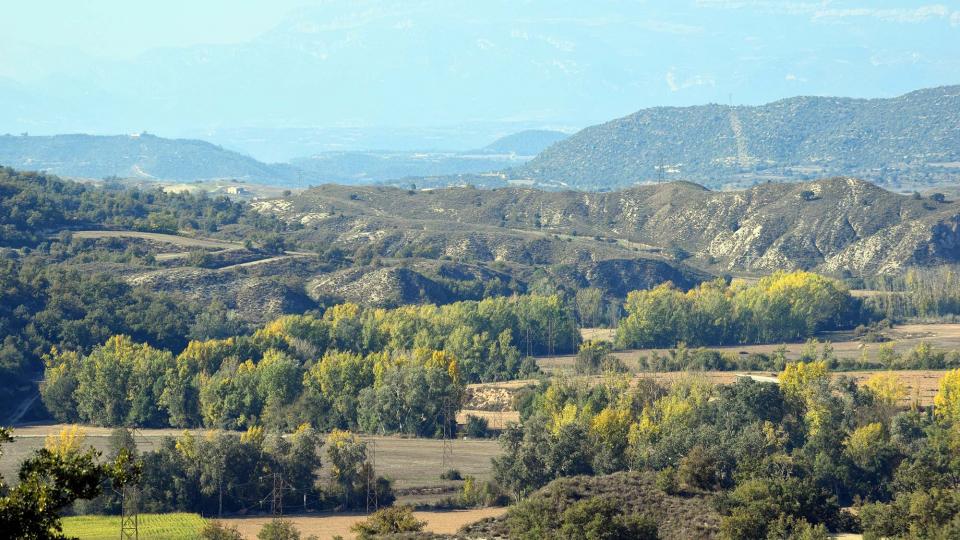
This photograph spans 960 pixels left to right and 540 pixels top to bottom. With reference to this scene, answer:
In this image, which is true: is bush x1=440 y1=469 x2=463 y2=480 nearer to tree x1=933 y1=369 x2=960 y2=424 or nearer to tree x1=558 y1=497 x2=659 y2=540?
tree x1=558 y1=497 x2=659 y2=540

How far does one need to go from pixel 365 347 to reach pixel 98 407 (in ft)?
78.2

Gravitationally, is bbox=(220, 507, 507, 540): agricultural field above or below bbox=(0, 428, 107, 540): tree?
below

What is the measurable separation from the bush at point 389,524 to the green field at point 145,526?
7395mm

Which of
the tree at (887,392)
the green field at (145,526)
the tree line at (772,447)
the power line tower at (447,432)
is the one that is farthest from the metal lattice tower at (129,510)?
the tree at (887,392)

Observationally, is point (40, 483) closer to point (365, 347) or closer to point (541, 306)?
point (365, 347)

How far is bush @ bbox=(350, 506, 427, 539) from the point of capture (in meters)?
60.7

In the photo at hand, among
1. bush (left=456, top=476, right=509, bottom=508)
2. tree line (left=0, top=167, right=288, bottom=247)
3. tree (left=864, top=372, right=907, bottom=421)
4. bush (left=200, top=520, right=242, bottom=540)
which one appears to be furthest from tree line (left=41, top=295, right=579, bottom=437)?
tree line (left=0, top=167, right=288, bottom=247)

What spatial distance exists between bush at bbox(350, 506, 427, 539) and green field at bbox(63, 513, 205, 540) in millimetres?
7395

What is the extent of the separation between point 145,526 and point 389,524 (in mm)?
12379

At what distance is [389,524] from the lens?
61.5 meters

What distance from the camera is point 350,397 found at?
95.3 metres

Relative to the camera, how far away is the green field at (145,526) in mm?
64188

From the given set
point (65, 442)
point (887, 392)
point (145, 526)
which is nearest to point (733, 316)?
point (887, 392)

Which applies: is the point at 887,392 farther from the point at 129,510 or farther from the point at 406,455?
the point at 129,510
